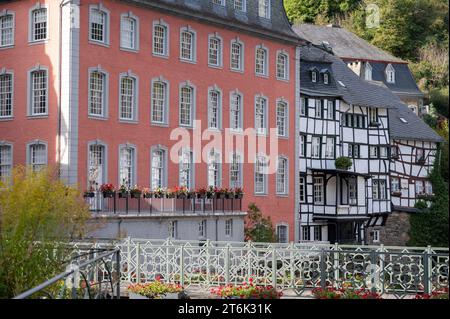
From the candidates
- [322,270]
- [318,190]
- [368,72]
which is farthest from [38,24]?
[368,72]

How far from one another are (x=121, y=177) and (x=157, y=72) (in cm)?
416

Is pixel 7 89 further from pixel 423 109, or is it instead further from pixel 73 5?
pixel 423 109

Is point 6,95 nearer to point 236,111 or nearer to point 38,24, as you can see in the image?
point 38,24

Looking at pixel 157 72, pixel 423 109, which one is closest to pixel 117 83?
pixel 157 72

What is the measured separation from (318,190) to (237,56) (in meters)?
8.86

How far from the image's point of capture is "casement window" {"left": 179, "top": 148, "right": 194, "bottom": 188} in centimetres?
3316

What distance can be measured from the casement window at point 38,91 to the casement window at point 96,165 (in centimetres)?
203

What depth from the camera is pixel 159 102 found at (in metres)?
32.5

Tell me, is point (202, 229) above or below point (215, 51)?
below

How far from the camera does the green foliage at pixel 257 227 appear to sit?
1388 inches

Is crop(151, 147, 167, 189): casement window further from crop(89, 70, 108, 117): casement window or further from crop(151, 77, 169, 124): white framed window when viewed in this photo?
crop(89, 70, 108, 117): casement window

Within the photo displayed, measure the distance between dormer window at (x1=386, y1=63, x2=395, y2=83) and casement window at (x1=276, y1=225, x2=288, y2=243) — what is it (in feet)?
52.9

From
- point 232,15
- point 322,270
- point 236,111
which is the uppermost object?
point 232,15

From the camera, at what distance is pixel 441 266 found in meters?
19.1
